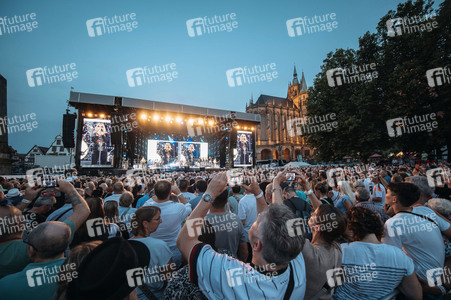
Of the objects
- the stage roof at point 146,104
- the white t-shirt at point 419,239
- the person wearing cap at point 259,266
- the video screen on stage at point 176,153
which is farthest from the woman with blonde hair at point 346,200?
the video screen on stage at point 176,153

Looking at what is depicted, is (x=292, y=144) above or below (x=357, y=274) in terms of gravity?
above

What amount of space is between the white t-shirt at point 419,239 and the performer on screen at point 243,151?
78.1 ft

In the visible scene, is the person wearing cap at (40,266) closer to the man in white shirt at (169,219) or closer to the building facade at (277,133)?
the man in white shirt at (169,219)

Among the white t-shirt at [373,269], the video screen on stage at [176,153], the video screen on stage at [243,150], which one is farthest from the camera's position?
the video screen on stage at [243,150]

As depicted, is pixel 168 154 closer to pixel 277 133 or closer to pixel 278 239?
pixel 278 239

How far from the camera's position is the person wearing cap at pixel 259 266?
44.4 inches

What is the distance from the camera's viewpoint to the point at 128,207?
386cm

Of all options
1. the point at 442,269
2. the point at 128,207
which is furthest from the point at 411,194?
the point at 128,207

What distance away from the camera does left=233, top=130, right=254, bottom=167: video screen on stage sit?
26.0m

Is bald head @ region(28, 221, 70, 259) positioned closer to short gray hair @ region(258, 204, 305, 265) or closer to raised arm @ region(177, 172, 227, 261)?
raised arm @ region(177, 172, 227, 261)

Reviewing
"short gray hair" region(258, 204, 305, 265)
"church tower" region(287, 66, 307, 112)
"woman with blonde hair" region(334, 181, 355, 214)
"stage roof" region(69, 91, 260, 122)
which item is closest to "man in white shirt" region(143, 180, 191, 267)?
"short gray hair" region(258, 204, 305, 265)

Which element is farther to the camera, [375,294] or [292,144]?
[292,144]

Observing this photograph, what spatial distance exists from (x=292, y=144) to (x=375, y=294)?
6037 centimetres

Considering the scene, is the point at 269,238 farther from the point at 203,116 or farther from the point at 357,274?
the point at 203,116
